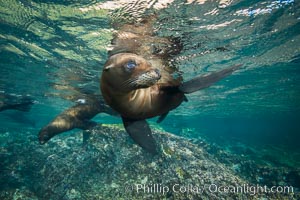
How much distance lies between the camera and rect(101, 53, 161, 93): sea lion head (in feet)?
9.39

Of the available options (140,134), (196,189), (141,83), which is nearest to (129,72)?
(141,83)

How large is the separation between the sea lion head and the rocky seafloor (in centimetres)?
593

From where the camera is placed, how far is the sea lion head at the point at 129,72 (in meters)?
2.86

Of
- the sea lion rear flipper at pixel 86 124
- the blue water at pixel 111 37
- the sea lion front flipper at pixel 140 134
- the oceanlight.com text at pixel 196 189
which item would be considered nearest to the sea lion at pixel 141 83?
the sea lion front flipper at pixel 140 134

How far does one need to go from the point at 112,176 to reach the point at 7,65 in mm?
10245

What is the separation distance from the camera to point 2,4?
781 centimetres

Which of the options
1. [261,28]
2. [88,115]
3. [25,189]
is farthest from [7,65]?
[261,28]

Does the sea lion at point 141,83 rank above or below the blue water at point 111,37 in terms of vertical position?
below

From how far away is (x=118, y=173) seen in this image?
931 centimetres

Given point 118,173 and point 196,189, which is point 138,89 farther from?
point 118,173

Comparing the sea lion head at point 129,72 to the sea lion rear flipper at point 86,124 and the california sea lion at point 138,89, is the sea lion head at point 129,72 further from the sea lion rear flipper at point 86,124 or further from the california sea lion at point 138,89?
the sea lion rear flipper at point 86,124

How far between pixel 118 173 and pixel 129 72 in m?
7.42

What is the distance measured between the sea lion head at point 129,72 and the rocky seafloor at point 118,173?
5931mm

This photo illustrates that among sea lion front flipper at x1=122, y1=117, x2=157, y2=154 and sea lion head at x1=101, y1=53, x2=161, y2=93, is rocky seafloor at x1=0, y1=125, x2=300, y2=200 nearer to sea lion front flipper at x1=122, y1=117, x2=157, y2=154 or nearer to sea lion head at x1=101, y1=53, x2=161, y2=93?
sea lion front flipper at x1=122, y1=117, x2=157, y2=154
